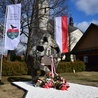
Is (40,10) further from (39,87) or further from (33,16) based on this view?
(39,87)

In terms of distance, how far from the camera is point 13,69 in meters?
22.5

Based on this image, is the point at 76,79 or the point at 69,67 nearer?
the point at 76,79

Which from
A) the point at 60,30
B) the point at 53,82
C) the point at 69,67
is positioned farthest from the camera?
the point at 69,67

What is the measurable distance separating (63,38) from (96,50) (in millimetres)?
17276

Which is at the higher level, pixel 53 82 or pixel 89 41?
pixel 89 41

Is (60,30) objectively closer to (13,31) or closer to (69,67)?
(13,31)

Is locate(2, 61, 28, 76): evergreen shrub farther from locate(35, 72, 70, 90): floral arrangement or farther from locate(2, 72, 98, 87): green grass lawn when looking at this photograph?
locate(35, 72, 70, 90): floral arrangement

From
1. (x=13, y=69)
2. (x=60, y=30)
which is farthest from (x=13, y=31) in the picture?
(x=13, y=69)

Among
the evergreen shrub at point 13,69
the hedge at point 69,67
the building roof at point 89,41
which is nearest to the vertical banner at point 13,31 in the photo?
the evergreen shrub at point 13,69

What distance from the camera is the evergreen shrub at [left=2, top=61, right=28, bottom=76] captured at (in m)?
22.2

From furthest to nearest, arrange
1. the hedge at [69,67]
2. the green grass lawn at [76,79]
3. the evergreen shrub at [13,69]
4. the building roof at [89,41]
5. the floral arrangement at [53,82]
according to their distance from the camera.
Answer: the building roof at [89,41]
the hedge at [69,67]
the evergreen shrub at [13,69]
the green grass lawn at [76,79]
the floral arrangement at [53,82]

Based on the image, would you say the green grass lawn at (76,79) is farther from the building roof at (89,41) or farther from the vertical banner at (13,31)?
the building roof at (89,41)

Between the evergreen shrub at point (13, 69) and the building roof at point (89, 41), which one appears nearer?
the evergreen shrub at point (13, 69)

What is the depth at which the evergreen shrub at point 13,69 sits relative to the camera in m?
22.2
